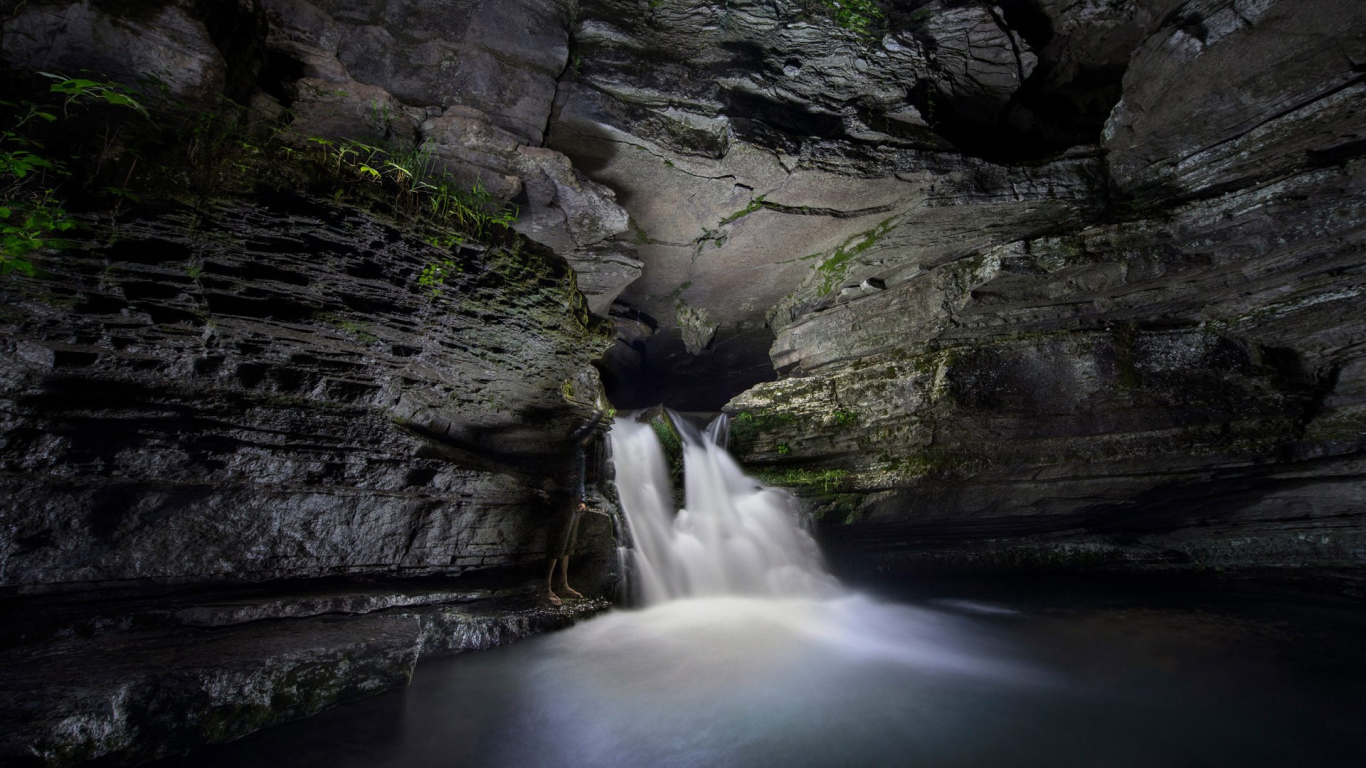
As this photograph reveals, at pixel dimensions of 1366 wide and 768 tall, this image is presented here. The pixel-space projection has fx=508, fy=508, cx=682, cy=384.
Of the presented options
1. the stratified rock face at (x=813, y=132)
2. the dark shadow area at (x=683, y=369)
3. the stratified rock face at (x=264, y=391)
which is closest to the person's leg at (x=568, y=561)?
the stratified rock face at (x=264, y=391)

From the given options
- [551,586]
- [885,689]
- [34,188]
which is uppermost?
[34,188]

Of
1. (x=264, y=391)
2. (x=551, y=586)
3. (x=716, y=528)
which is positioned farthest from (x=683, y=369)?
(x=264, y=391)

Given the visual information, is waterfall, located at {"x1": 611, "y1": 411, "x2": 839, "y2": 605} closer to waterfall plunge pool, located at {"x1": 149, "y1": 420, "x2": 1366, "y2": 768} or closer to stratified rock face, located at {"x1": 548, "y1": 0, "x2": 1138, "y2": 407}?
waterfall plunge pool, located at {"x1": 149, "y1": 420, "x2": 1366, "y2": 768}

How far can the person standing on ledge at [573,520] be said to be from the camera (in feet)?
20.4

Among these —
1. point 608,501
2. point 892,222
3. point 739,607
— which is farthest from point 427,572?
point 892,222

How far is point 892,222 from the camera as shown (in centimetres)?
721

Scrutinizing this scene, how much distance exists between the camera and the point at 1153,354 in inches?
257

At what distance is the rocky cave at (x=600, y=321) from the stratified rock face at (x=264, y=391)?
28 millimetres

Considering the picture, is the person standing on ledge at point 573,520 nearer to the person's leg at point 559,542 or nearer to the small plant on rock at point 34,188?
the person's leg at point 559,542

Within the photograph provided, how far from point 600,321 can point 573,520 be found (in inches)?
104

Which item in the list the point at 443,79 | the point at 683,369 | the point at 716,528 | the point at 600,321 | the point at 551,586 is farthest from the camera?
the point at 683,369

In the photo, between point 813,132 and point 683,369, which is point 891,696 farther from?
point 683,369

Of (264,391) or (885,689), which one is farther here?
(264,391)

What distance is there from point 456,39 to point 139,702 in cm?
618
